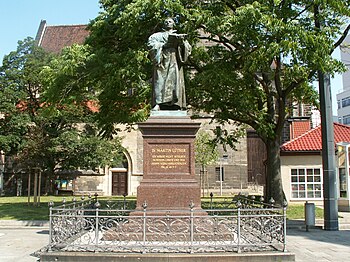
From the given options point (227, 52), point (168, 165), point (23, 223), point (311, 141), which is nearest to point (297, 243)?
point (168, 165)

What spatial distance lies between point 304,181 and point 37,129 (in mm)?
22685

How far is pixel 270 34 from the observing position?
14289 mm

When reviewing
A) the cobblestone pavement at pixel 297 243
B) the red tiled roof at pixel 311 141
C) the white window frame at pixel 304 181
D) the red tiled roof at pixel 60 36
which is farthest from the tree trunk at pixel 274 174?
the red tiled roof at pixel 60 36

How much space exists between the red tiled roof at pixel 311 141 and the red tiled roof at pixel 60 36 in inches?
1286

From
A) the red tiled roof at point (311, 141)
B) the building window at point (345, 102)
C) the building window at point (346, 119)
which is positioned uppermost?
the building window at point (345, 102)

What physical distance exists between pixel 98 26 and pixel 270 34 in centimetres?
709

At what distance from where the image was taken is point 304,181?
2570cm

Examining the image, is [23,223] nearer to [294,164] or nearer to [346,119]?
[294,164]

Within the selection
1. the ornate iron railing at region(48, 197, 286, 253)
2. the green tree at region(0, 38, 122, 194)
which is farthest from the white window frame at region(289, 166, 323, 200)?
the ornate iron railing at region(48, 197, 286, 253)

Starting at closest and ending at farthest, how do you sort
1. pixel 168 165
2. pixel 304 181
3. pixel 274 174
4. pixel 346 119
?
1. pixel 168 165
2. pixel 274 174
3. pixel 304 181
4. pixel 346 119

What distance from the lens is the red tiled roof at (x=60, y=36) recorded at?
50.4 m

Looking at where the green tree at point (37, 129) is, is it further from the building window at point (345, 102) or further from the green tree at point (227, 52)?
the building window at point (345, 102)

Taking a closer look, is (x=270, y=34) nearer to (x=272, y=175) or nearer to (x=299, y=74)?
(x=299, y=74)

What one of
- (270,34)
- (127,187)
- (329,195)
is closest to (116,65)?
(270,34)
